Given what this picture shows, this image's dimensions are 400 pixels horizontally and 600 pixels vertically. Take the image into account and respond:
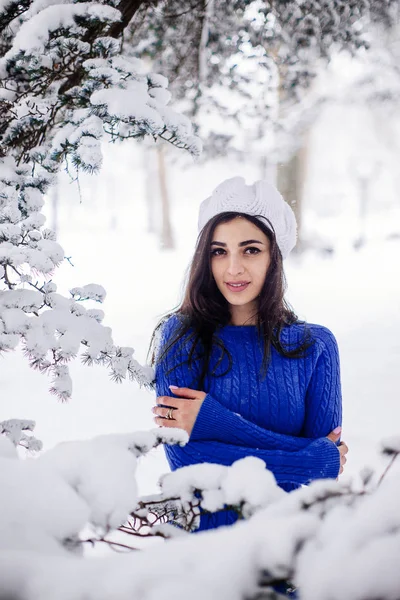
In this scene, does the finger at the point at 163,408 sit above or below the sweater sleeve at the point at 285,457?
above

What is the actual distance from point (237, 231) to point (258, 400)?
0.78 m

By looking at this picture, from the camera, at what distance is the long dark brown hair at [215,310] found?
2.11 meters

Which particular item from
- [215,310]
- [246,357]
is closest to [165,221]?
[215,310]

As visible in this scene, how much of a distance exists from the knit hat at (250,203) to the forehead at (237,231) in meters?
0.05

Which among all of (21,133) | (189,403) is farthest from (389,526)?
(21,133)

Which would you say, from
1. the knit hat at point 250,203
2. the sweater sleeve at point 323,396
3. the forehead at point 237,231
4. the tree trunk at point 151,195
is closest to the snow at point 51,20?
the knit hat at point 250,203

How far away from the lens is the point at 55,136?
1745 millimetres

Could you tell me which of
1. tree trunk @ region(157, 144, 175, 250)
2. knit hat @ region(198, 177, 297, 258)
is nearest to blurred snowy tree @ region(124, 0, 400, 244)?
knit hat @ region(198, 177, 297, 258)

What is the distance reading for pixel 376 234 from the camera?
21.9m

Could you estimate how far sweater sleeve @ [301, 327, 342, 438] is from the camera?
2047mm

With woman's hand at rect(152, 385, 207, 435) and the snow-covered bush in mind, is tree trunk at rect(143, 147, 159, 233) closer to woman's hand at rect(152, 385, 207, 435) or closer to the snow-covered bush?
woman's hand at rect(152, 385, 207, 435)

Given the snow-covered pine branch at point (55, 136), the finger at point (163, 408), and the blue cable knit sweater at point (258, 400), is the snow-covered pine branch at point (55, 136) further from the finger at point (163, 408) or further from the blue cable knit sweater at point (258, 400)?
the blue cable knit sweater at point (258, 400)

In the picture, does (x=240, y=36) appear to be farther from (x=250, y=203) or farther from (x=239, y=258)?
(x=239, y=258)

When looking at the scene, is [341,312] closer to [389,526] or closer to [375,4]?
[375,4]
